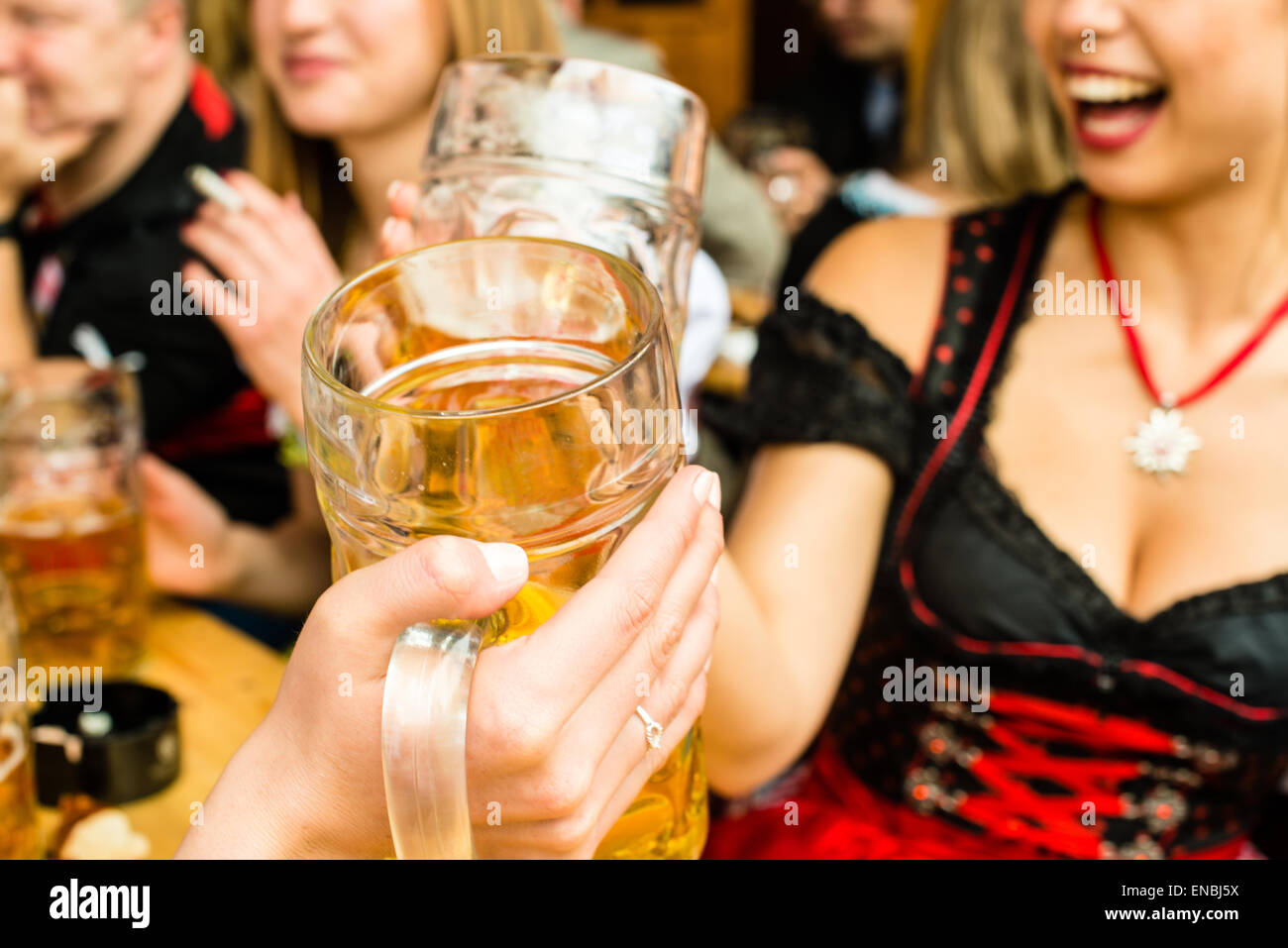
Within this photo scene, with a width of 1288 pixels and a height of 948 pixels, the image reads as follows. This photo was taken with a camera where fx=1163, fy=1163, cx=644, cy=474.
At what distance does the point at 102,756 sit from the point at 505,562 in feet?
1.94

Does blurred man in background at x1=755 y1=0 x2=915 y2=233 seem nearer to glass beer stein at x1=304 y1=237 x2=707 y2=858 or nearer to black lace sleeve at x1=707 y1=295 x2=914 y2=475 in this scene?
black lace sleeve at x1=707 y1=295 x2=914 y2=475

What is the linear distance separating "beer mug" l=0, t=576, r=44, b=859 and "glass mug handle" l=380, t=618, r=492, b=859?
1.28 feet

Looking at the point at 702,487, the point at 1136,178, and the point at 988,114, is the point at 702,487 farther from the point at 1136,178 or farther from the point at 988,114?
the point at 988,114

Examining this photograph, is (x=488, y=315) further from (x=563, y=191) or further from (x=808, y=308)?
(x=808, y=308)

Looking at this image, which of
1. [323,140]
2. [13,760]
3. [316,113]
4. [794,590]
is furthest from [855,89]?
[13,760]

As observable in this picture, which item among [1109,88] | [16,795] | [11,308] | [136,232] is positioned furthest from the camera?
[136,232]

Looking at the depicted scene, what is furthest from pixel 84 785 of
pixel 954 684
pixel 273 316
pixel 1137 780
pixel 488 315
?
pixel 1137 780

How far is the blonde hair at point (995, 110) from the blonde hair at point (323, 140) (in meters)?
0.76

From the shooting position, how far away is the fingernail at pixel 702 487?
1.60 ft

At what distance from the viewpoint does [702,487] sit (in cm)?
49

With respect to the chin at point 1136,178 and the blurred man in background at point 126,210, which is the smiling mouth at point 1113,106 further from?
the blurred man in background at point 126,210

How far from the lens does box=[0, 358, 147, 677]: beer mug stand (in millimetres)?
1021

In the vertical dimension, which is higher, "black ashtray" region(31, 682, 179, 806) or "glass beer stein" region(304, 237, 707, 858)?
"glass beer stein" region(304, 237, 707, 858)

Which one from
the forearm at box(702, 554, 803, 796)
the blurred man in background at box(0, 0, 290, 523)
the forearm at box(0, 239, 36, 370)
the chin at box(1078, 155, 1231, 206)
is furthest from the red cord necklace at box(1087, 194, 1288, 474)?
the forearm at box(0, 239, 36, 370)
